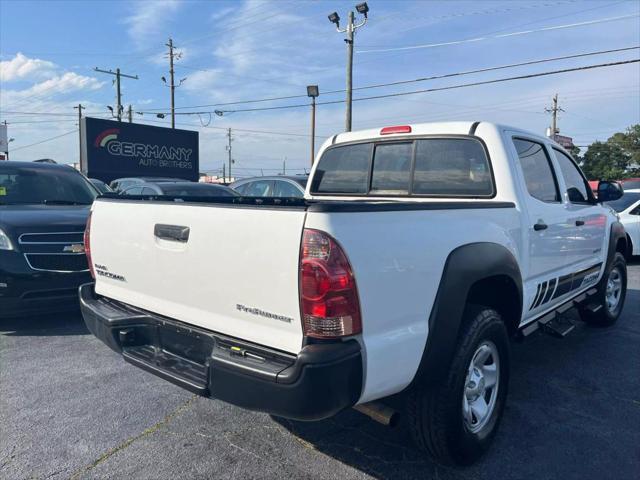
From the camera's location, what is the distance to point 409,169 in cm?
377

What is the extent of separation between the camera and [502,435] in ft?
10.1

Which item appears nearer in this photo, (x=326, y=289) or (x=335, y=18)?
(x=326, y=289)

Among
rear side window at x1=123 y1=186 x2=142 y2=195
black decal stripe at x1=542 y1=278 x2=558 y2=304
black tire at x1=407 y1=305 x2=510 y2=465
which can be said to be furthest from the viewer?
rear side window at x1=123 y1=186 x2=142 y2=195

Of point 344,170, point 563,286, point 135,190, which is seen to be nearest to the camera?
point 563,286

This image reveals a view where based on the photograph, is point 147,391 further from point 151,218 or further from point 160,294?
point 151,218

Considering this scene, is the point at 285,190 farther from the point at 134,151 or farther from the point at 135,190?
the point at 134,151

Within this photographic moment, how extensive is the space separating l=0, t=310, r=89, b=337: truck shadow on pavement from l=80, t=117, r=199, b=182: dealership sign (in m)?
22.8

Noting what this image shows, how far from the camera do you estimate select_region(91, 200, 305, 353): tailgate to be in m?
2.08

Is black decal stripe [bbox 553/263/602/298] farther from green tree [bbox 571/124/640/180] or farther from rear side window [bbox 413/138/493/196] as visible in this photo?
green tree [bbox 571/124/640/180]

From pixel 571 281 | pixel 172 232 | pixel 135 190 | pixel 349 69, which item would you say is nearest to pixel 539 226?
pixel 571 281

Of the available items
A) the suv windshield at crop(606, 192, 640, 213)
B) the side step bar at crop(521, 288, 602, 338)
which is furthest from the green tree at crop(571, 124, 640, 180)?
the side step bar at crop(521, 288, 602, 338)

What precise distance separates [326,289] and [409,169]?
6.68 ft

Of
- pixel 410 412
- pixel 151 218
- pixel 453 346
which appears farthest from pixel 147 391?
pixel 453 346

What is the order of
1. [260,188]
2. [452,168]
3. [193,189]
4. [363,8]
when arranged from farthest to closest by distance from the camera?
[363,8] < [260,188] < [193,189] < [452,168]
